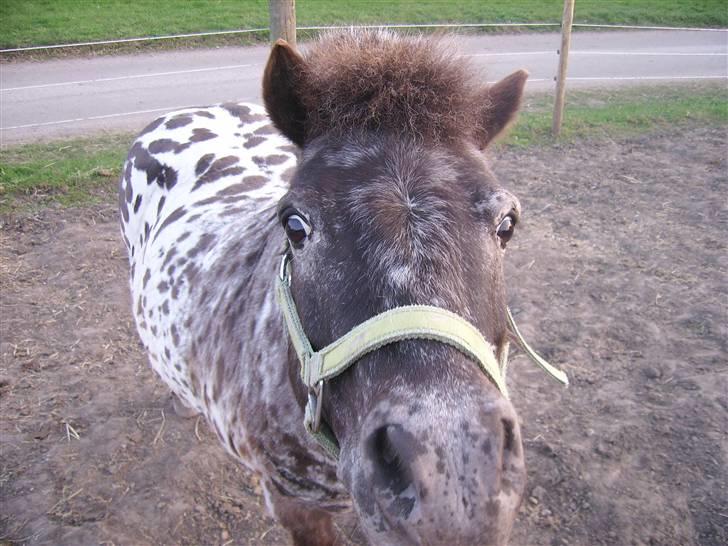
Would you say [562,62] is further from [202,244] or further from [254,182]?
[202,244]

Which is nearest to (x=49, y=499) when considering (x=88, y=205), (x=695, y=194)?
(x=88, y=205)

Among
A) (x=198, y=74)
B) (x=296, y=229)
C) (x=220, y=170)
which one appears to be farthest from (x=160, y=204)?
(x=198, y=74)

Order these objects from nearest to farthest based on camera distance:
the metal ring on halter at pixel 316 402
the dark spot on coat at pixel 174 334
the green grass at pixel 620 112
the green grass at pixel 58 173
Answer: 1. the metal ring on halter at pixel 316 402
2. the dark spot on coat at pixel 174 334
3. the green grass at pixel 58 173
4. the green grass at pixel 620 112

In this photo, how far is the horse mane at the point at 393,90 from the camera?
6.47ft

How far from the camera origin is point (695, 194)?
7.04 meters

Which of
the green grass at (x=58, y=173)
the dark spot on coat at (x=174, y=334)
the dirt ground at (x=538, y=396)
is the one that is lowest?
the dirt ground at (x=538, y=396)

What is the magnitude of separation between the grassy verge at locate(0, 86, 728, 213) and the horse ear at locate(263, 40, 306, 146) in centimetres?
583

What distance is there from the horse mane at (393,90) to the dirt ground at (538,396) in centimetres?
250

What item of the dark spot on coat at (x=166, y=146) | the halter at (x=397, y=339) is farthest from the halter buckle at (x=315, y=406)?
the dark spot on coat at (x=166, y=146)

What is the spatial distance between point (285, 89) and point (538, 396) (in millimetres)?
3123

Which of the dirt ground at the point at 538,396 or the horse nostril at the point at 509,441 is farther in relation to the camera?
the dirt ground at the point at 538,396

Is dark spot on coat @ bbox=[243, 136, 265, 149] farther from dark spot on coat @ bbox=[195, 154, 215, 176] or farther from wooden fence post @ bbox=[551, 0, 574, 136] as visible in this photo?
wooden fence post @ bbox=[551, 0, 574, 136]

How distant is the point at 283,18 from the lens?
18.4 feet

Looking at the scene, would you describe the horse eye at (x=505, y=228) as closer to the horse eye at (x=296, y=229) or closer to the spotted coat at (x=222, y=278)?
the horse eye at (x=296, y=229)
